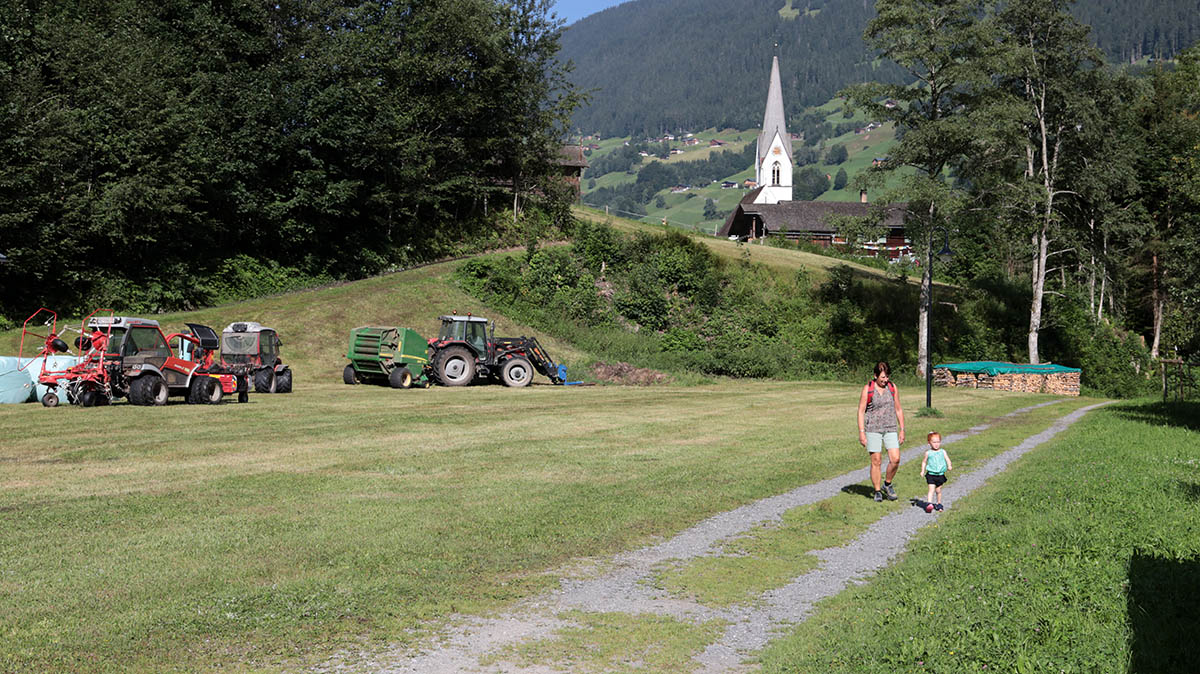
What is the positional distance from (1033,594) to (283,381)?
26.7 m

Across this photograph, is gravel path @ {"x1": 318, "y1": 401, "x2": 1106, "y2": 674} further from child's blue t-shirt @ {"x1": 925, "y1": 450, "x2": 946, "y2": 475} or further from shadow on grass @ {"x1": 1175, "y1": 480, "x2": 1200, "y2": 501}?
shadow on grass @ {"x1": 1175, "y1": 480, "x2": 1200, "y2": 501}

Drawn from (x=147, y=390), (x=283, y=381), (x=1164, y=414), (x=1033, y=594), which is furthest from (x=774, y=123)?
(x=1033, y=594)

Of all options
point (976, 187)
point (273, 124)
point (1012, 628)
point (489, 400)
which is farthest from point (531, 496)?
point (976, 187)

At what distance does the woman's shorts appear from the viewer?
1459 cm

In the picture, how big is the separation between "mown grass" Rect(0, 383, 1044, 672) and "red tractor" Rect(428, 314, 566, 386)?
8696 mm

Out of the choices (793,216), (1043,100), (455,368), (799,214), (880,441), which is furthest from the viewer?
(799,214)

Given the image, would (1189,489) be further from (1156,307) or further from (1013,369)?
(1156,307)

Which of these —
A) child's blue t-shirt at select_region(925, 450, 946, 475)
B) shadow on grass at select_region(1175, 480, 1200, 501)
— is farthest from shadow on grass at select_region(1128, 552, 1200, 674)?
shadow on grass at select_region(1175, 480, 1200, 501)

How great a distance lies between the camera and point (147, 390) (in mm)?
24859

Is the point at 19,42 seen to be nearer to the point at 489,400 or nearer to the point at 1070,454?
the point at 489,400

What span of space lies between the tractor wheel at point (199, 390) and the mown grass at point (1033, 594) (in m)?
20.7

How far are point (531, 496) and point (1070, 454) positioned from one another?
12.4 meters

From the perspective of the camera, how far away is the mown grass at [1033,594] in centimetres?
690

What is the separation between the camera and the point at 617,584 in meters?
9.35
